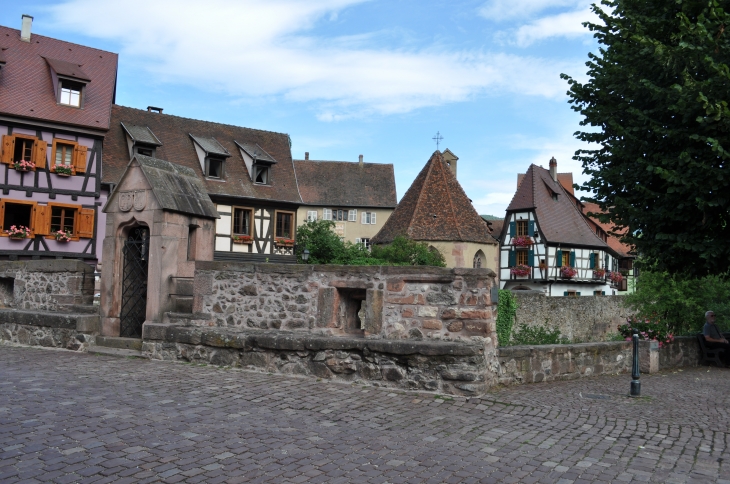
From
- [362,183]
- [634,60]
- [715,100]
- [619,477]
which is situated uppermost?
[362,183]

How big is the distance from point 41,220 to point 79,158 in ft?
9.51

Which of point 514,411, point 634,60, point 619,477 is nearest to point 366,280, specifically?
point 514,411

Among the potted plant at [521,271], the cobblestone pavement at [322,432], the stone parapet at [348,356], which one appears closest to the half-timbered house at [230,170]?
the potted plant at [521,271]

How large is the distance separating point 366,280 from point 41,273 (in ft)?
22.8

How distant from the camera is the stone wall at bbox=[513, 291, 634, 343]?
76.6 feet

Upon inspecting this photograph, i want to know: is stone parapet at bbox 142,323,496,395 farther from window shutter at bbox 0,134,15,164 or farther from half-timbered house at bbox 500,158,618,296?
half-timbered house at bbox 500,158,618,296

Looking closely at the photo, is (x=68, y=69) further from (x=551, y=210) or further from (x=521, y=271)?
(x=551, y=210)

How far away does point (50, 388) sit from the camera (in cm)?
671

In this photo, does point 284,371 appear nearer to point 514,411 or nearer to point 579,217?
point 514,411

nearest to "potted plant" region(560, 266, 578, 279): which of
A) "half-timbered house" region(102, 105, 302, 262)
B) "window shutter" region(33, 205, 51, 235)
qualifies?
"half-timbered house" region(102, 105, 302, 262)

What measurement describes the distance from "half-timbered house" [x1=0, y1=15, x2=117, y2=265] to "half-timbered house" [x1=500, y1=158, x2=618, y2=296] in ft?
84.5

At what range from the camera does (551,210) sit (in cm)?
4197

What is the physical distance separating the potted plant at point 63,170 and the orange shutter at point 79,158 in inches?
14.6

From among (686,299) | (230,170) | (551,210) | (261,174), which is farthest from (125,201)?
(551,210)
